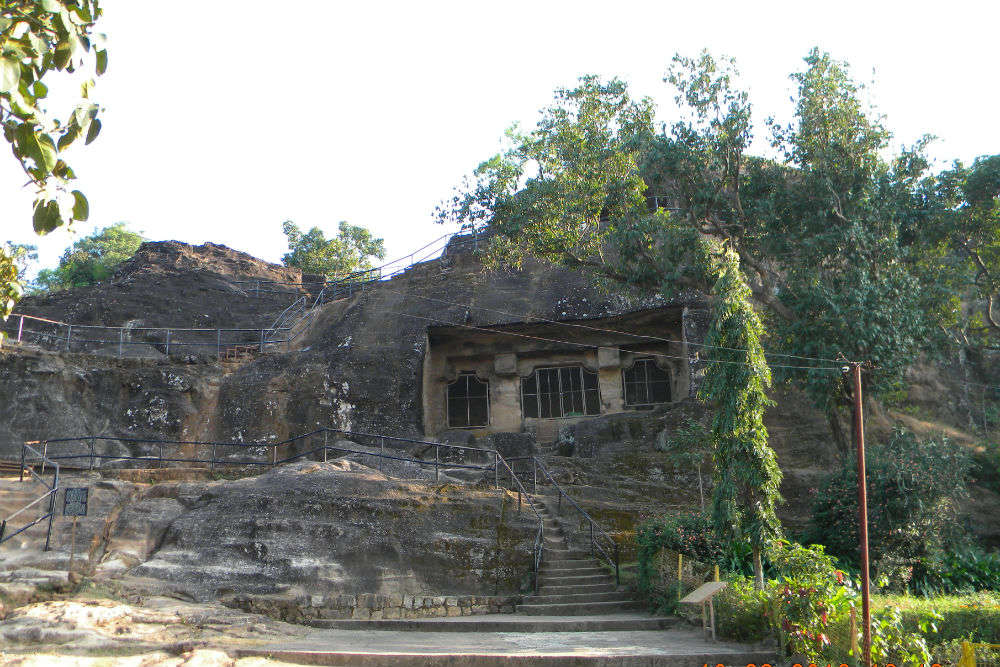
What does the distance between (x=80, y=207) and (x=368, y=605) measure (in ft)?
35.5

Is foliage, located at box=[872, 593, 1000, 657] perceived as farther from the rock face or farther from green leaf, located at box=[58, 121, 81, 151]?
green leaf, located at box=[58, 121, 81, 151]

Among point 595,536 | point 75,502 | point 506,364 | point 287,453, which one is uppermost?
point 506,364

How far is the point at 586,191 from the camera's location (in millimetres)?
Answer: 19453

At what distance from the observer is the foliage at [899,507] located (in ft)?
48.6

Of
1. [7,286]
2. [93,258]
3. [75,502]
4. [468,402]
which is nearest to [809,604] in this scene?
[7,286]

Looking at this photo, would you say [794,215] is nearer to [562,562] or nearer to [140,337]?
[562,562]

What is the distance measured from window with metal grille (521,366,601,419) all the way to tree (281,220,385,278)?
47.3 ft

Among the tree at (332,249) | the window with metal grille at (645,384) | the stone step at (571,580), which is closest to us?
the stone step at (571,580)

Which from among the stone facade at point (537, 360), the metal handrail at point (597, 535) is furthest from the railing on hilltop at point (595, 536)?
the stone facade at point (537, 360)

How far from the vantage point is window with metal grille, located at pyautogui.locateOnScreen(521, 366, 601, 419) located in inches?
1008

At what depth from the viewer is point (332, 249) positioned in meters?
38.1

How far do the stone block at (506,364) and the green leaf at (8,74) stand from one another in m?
22.0

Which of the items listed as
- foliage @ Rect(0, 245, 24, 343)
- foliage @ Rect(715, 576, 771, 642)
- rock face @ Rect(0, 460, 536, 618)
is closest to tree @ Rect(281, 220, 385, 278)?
rock face @ Rect(0, 460, 536, 618)

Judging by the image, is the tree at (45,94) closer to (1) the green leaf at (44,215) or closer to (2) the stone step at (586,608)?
(1) the green leaf at (44,215)
